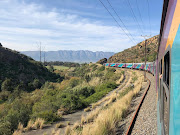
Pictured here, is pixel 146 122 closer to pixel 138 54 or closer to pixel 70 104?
pixel 70 104

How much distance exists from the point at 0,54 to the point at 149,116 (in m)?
51.9

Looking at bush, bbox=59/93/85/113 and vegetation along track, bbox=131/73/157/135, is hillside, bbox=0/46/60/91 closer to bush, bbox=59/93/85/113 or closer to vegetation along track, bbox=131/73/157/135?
bush, bbox=59/93/85/113

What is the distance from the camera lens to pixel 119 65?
65875 mm

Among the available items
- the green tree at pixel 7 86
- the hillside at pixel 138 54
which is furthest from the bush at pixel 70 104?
the hillside at pixel 138 54

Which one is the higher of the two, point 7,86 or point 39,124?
point 39,124

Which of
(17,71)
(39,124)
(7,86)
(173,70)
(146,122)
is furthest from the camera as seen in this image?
(17,71)

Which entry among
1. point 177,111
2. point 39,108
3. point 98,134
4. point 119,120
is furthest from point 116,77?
point 177,111

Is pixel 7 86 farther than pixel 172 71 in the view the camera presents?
Yes

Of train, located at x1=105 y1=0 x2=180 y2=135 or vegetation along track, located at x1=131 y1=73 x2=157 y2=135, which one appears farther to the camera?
vegetation along track, located at x1=131 y1=73 x2=157 y2=135

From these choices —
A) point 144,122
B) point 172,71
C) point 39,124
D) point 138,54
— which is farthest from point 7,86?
point 138,54

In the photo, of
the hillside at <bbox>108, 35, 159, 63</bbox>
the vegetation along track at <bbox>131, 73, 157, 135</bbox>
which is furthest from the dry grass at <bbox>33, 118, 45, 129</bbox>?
the hillside at <bbox>108, 35, 159, 63</bbox>

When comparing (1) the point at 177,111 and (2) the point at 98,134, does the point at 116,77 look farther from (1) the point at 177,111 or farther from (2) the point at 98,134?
(1) the point at 177,111

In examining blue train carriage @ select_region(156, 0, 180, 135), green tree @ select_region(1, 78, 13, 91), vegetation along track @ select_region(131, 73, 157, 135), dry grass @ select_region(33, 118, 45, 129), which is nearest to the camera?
blue train carriage @ select_region(156, 0, 180, 135)

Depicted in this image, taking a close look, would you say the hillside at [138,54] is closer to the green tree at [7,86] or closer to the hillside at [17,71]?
the hillside at [17,71]
